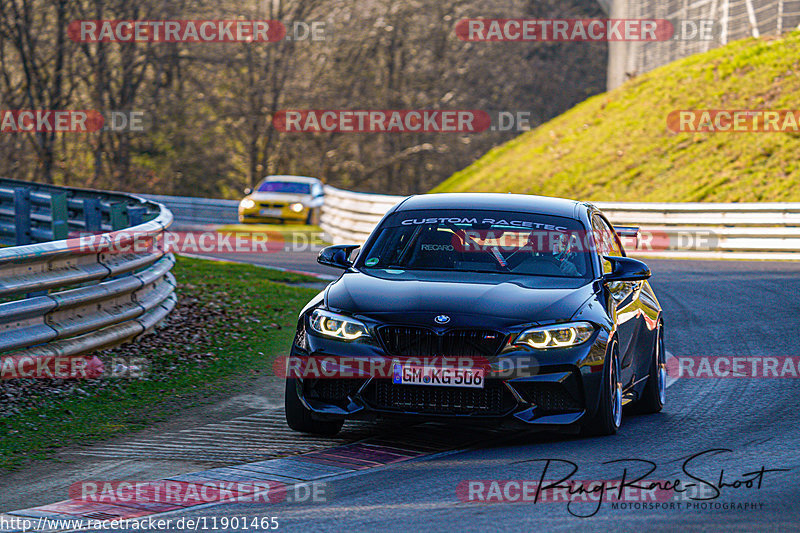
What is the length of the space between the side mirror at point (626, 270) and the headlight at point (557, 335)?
2.95ft

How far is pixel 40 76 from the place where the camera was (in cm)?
4406

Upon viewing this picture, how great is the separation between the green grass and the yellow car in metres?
14.8

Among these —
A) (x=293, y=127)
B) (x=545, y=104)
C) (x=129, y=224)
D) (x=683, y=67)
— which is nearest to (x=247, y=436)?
(x=129, y=224)

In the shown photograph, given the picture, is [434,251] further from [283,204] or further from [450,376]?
[283,204]

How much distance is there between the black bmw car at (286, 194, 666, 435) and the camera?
21.9ft

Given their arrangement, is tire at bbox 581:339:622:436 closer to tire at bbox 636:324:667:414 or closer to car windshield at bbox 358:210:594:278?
car windshield at bbox 358:210:594:278

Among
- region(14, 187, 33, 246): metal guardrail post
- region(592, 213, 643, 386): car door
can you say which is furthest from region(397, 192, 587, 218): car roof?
region(14, 187, 33, 246): metal guardrail post

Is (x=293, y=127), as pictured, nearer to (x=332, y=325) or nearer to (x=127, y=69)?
(x=127, y=69)

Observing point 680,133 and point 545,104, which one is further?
point 545,104

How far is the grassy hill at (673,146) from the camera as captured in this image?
97.8ft

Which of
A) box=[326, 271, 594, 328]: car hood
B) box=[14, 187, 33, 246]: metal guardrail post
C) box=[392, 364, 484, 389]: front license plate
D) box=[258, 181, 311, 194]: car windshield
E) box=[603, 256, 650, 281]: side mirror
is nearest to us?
box=[392, 364, 484, 389]: front license plate

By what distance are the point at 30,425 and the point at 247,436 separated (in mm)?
1340

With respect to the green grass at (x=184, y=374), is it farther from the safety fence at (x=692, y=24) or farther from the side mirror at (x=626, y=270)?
the safety fence at (x=692, y=24)

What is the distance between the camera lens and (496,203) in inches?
330
